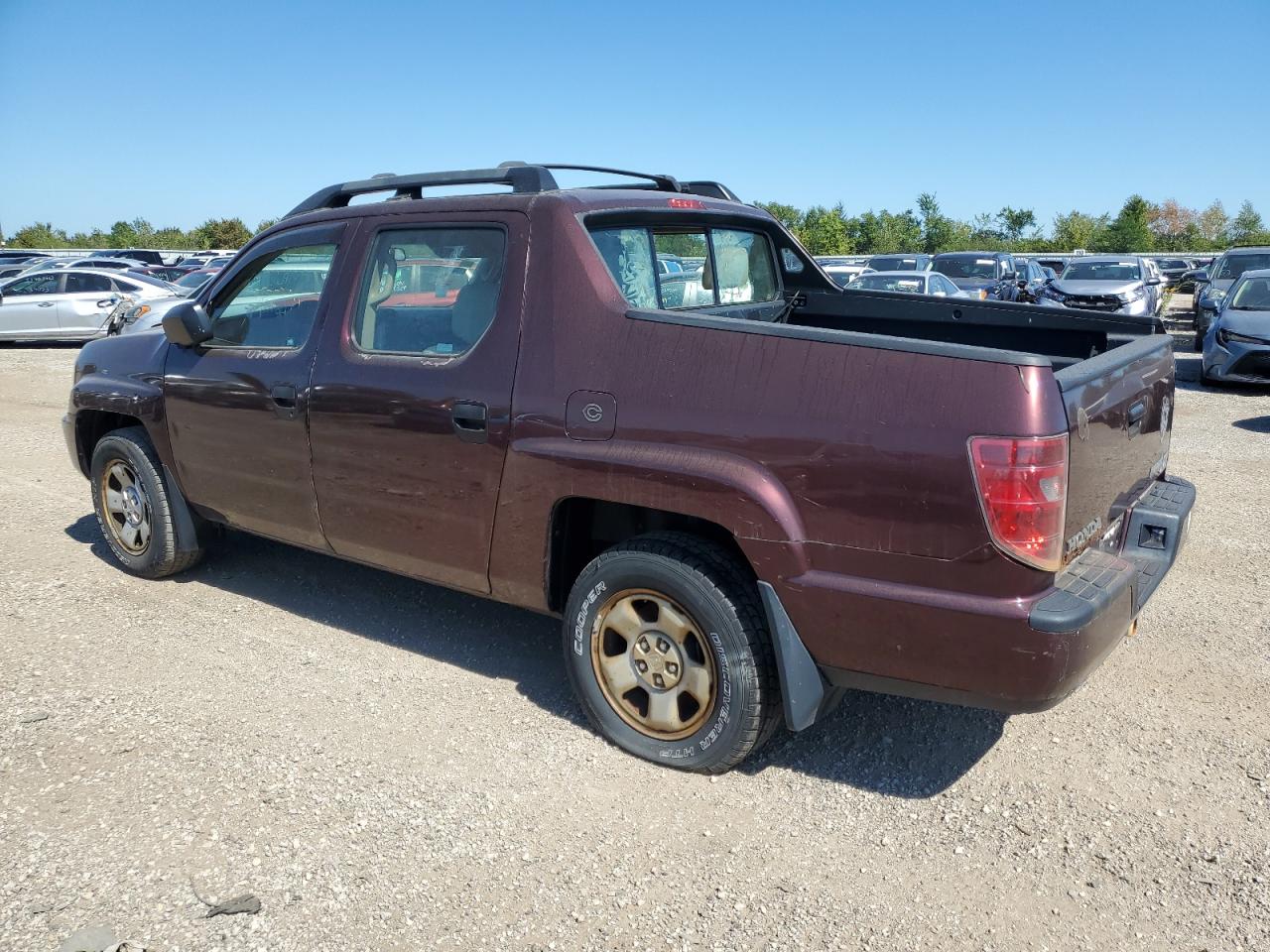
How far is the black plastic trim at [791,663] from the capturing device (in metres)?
3.10

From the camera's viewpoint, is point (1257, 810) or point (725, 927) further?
point (1257, 810)

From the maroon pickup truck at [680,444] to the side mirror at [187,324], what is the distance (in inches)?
0.5

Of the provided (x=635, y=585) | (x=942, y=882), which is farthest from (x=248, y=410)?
(x=942, y=882)

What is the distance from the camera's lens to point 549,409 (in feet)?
11.4

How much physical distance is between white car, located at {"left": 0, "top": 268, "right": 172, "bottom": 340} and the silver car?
16.0 metres

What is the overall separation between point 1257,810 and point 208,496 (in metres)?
4.45

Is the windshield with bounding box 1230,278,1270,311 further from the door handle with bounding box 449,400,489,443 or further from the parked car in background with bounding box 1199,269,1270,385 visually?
the door handle with bounding box 449,400,489,443

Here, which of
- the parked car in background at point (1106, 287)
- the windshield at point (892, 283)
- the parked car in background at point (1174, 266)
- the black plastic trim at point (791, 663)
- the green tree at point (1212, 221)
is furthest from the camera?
the green tree at point (1212, 221)

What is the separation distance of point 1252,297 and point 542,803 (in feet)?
43.5

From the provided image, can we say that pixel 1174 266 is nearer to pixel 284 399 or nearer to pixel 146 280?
pixel 146 280

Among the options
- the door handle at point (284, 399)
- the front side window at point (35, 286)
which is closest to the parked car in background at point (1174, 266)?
the front side window at point (35, 286)

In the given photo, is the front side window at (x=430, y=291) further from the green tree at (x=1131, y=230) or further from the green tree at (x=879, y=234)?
the green tree at (x=1131, y=230)

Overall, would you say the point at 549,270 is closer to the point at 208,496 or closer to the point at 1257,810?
the point at 208,496

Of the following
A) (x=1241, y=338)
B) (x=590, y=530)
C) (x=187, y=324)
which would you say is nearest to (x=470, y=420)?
(x=590, y=530)
